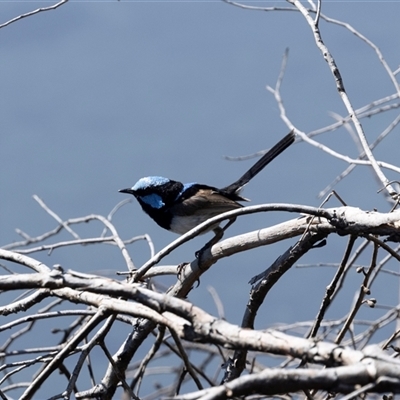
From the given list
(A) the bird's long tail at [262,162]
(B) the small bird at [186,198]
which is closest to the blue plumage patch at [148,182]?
(B) the small bird at [186,198]

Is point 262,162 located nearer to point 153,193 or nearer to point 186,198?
point 186,198

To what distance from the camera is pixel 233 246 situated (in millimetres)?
2217

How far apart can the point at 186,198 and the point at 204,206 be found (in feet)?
0.50

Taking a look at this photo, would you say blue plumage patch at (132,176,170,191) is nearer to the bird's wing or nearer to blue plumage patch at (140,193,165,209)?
blue plumage patch at (140,193,165,209)

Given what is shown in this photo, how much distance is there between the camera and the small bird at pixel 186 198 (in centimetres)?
420

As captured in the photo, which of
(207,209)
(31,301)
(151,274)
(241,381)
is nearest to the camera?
(241,381)

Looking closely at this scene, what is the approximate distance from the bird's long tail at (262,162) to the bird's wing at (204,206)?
0.26 metres

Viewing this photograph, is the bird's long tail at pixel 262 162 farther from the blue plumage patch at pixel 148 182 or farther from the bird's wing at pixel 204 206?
the blue plumage patch at pixel 148 182

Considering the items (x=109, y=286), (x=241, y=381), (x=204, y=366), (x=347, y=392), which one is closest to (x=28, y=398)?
(x=109, y=286)

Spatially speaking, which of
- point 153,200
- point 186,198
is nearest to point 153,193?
point 153,200

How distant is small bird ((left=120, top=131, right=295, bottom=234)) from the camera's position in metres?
4.20

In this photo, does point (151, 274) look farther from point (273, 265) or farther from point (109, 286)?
point (109, 286)

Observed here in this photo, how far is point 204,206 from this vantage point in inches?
166

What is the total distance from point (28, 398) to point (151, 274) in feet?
3.08
